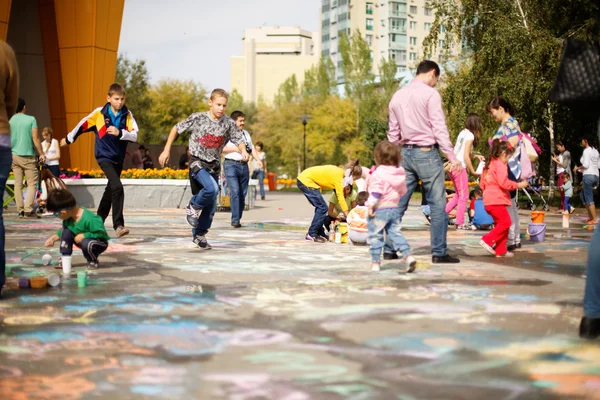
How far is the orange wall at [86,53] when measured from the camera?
25.0 m

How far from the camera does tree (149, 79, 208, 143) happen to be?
66312 millimetres

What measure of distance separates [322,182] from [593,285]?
22.0 ft

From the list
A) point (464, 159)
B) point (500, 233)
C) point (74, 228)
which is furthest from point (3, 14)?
point (500, 233)

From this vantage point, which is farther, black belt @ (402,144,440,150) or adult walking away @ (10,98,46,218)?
adult walking away @ (10,98,46,218)

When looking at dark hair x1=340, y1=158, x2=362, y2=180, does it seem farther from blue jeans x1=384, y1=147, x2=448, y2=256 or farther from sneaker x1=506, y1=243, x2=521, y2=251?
blue jeans x1=384, y1=147, x2=448, y2=256

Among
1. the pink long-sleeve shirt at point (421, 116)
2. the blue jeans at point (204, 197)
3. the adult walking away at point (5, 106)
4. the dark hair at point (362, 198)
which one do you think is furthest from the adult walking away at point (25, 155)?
the adult walking away at point (5, 106)

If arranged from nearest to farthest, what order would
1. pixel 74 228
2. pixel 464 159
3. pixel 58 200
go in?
pixel 58 200
pixel 74 228
pixel 464 159

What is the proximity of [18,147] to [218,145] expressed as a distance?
24.8 feet

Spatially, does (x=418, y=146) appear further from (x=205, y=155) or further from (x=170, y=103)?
(x=170, y=103)

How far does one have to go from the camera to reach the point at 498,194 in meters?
9.98

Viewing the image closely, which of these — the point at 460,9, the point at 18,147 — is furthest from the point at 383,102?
the point at 18,147

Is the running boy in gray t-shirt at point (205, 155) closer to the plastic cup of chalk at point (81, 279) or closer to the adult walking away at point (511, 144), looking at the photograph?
the plastic cup of chalk at point (81, 279)

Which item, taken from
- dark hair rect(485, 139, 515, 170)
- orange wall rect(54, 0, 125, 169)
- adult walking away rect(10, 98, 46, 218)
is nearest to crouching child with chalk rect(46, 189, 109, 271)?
dark hair rect(485, 139, 515, 170)

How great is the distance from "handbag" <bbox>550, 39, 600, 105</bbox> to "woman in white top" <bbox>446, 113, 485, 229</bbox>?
21.6 feet
